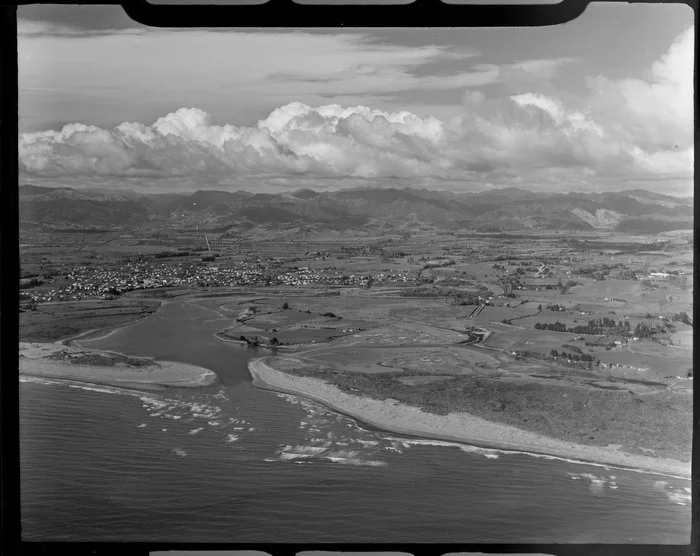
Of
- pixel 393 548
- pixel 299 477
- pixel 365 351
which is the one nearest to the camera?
pixel 393 548

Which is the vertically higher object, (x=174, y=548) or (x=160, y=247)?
(x=160, y=247)

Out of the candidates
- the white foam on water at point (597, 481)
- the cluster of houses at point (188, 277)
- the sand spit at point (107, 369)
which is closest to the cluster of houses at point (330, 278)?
the cluster of houses at point (188, 277)

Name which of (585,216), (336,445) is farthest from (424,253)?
(336,445)

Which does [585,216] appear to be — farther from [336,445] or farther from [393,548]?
[393,548]

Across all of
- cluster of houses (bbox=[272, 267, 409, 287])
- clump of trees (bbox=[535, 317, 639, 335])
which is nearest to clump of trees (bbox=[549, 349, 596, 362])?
clump of trees (bbox=[535, 317, 639, 335])

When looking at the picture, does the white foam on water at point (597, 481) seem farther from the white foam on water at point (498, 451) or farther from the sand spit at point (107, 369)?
the sand spit at point (107, 369)

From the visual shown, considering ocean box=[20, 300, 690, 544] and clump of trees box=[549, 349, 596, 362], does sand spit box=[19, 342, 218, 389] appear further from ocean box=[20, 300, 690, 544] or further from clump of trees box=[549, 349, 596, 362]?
clump of trees box=[549, 349, 596, 362]

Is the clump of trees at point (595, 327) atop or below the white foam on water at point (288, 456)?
atop
